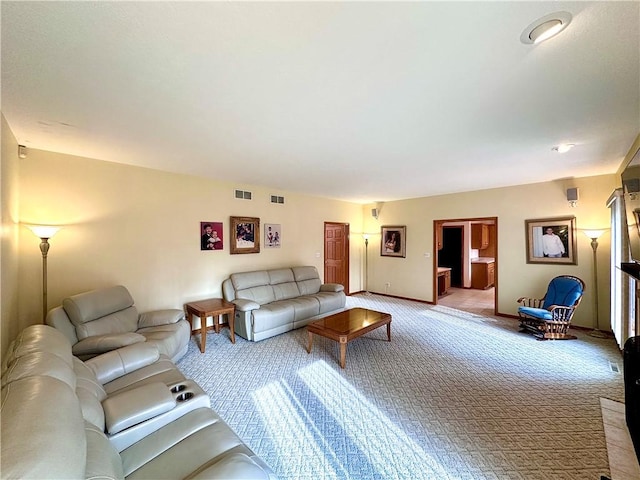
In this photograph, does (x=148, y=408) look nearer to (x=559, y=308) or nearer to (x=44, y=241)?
(x=44, y=241)

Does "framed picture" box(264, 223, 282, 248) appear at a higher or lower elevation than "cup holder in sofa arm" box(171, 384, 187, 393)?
higher

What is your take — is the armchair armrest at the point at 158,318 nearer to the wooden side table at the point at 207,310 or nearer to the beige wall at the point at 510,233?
the wooden side table at the point at 207,310

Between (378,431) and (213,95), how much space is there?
9.76 feet

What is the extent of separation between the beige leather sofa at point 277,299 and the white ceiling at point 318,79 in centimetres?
230

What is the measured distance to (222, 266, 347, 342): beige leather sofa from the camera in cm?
402

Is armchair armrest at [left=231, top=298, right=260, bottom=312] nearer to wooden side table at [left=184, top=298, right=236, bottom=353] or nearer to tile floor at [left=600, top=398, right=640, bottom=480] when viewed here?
wooden side table at [left=184, top=298, right=236, bottom=353]

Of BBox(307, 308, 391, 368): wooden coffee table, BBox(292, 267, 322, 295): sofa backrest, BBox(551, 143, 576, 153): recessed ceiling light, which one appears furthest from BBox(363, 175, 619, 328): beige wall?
BBox(307, 308, 391, 368): wooden coffee table

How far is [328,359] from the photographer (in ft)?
11.1

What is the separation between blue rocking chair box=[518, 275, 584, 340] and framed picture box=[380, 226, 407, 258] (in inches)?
114

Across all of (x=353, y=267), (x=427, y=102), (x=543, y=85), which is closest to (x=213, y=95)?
(x=427, y=102)

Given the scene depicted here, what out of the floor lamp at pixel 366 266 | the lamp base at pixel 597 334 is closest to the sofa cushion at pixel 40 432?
the lamp base at pixel 597 334

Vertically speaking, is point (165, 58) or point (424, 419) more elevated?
point (165, 58)

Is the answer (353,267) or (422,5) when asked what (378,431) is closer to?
(422,5)

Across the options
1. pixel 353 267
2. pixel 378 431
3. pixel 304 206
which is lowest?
pixel 378 431
